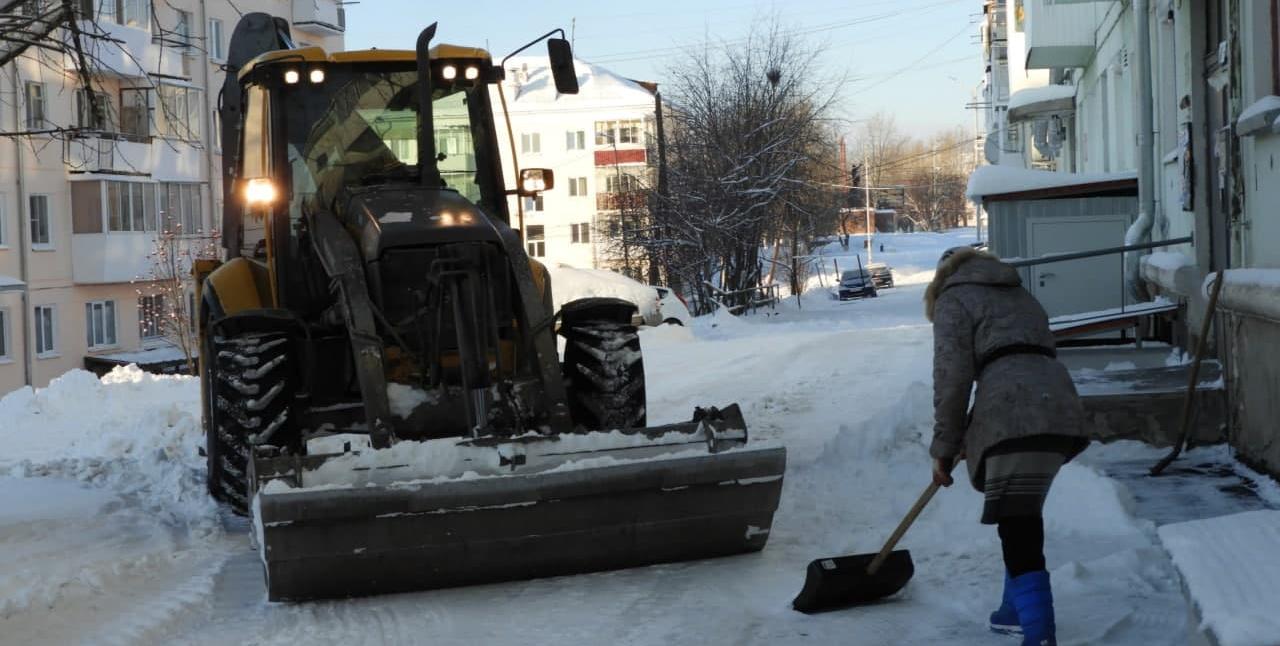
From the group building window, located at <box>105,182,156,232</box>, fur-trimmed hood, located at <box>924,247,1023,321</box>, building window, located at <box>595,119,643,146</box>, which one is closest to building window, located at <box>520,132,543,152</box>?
building window, located at <box>595,119,643,146</box>

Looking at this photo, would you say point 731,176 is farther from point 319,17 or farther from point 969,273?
point 969,273

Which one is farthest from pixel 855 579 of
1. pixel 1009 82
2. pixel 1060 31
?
pixel 1009 82

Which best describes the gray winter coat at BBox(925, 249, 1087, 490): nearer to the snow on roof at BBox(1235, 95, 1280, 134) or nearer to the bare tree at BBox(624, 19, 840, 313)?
the snow on roof at BBox(1235, 95, 1280, 134)

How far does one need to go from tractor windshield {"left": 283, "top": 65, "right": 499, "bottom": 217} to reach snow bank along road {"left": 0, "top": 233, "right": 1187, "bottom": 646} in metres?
2.04

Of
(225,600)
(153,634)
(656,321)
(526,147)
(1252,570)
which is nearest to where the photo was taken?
(1252,570)

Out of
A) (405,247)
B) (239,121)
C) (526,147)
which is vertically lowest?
(405,247)

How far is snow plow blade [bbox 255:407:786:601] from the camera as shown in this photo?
606cm

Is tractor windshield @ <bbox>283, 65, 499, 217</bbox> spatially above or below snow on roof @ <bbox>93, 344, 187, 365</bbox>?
above

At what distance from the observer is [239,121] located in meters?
8.93

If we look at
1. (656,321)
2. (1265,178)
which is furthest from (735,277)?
(1265,178)

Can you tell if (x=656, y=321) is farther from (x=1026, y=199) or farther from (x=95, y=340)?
(x=95, y=340)

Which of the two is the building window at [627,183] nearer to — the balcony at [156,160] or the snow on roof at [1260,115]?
the balcony at [156,160]

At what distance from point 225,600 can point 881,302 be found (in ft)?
115

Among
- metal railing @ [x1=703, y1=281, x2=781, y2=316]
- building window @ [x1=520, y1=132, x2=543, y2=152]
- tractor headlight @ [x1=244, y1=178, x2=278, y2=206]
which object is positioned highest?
building window @ [x1=520, y1=132, x2=543, y2=152]
